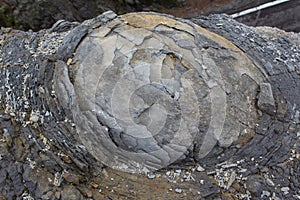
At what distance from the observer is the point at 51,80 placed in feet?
7.83

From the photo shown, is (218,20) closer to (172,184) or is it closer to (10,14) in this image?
(172,184)

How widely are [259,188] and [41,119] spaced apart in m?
1.49

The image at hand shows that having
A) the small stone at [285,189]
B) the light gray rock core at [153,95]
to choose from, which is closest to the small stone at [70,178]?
the light gray rock core at [153,95]

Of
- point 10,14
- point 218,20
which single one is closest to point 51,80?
point 218,20

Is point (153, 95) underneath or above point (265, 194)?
above

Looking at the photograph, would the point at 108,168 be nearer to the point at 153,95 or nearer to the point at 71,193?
the point at 71,193

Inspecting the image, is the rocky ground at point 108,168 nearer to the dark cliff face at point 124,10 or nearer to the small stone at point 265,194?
the small stone at point 265,194

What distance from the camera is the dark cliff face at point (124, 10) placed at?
412 centimetres

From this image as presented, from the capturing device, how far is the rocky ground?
7.45 feet

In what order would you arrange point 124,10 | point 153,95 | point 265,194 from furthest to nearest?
1. point 124,10
2. point 265,194
3. point 153,95

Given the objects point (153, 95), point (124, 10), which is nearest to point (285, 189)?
point (153, 95)

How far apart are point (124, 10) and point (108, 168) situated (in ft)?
8.46

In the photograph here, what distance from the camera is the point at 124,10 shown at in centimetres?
440

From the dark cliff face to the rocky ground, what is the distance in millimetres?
1786
